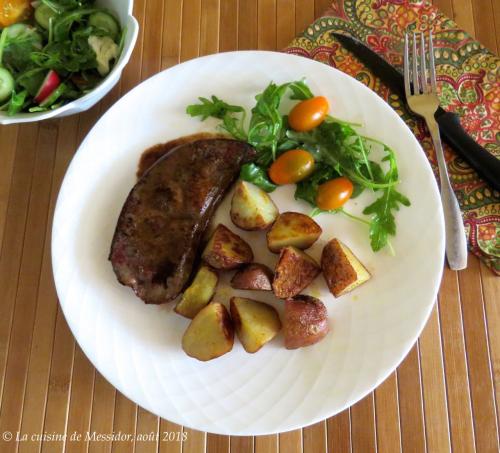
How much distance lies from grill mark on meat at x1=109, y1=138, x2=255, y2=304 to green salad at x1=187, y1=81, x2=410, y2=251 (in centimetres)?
10

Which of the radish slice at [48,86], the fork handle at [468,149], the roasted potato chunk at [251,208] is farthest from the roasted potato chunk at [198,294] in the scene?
the fork handle at [468,149]

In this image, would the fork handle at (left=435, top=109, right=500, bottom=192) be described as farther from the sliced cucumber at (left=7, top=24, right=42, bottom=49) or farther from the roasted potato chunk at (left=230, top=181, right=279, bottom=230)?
the sliced cucumber at (left=7, top=24, right=42, bottom=49)

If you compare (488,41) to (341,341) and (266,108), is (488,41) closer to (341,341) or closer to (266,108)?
(266,108)

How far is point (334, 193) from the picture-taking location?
191cm

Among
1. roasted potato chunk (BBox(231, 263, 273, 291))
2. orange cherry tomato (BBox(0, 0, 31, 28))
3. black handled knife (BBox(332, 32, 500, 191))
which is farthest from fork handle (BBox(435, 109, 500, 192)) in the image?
orange cherry tomato (BBox(0, 0, 31, 28))

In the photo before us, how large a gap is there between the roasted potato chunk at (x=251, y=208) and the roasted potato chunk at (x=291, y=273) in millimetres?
165

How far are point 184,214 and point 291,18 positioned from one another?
1208 mm

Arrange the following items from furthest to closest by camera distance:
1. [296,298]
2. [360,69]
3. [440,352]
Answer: [360,69]
[440,352]
[296,298]

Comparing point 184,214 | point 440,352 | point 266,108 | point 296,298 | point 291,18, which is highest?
point 291,18

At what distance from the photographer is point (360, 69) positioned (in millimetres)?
2223

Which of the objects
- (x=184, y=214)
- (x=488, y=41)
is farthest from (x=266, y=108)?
(x=488, y=41)

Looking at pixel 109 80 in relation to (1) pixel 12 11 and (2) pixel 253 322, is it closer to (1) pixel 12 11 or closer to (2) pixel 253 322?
(1) pixel 12 11

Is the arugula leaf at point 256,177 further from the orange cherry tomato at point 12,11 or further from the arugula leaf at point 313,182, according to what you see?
the orange cherry tomato at point 12,11

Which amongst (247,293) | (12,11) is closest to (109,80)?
(12,11)
